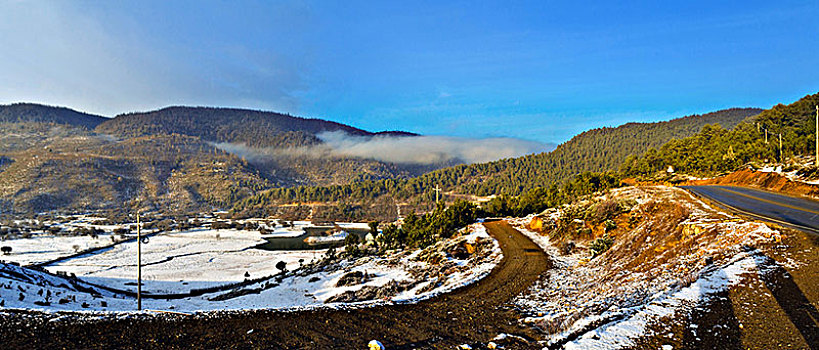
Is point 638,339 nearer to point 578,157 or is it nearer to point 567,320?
point 567,320

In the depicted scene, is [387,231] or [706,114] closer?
[387,231]

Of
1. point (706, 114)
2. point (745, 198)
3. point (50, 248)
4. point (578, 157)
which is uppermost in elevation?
point (706, 114)

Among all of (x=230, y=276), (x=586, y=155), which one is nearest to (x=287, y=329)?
(x=230, y=276)

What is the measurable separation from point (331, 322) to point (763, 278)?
8893 millimetres

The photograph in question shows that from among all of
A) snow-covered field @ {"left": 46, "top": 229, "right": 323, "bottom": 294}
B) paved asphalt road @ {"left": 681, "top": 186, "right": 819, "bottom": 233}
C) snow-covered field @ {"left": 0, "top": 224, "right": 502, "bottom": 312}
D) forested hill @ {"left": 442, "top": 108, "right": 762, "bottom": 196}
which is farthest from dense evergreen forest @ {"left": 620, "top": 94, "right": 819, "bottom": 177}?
snow-covered field @ {"left": 46, "top": 229, "right": 323, "bottom": 294}

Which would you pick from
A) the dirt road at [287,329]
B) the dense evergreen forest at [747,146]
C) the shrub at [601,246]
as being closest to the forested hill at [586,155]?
the dense evergreen forest at [747,146]

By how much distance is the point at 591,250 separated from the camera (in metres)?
18.0

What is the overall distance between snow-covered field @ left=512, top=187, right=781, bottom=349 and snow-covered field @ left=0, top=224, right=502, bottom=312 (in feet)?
11.8

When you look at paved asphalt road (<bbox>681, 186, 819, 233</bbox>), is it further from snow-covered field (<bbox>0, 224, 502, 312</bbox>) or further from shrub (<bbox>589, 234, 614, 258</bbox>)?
snow-covered field (<bbox>0, 224, 502, 312</bbox>)

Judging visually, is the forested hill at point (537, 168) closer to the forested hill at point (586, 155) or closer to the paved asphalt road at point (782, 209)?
the forested hill at point (586, 155)

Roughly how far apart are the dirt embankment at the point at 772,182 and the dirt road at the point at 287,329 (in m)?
21.4

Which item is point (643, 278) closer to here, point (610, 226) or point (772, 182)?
point (610, 226)

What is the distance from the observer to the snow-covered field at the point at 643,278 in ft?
23.3

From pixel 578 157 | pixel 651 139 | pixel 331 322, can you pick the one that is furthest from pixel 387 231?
pixel 651 139
